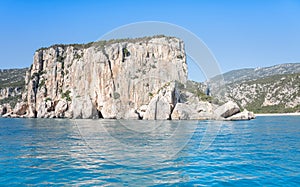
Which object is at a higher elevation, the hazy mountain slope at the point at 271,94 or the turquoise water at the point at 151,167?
the hazy mountain slope at the point at 271,94

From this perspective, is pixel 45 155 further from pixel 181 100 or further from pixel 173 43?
pixel 173 43

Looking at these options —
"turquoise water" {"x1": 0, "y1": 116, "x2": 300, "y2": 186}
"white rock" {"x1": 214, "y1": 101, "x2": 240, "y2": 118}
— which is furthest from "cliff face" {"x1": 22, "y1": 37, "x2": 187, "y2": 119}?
"turquoise water" {"x1": 0, "y1": 116, "x2": 300, "y2": 186}

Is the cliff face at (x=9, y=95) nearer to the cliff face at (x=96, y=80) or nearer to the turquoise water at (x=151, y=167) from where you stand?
the cliff face at (x=96, y=80)

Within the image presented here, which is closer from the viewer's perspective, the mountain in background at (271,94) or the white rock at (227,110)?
the white rock at (227,110)

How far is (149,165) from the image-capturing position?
13156 millimetres

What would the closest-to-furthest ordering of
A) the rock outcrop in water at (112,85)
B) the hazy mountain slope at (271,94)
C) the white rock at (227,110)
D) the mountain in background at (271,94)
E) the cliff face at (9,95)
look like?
the white rock at (227,110), the rock outcrop in water at (112,85), the cliff face at (9,95), the mountain in background at (271,94), the hazy mountain slope at (271,94)

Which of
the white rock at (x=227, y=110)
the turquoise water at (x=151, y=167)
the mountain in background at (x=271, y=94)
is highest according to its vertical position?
the mountain in background at (x=271, y=94)

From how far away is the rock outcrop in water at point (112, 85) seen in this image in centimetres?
6438

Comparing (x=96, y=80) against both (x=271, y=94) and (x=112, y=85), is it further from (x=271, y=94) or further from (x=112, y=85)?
(x=271, y=94)

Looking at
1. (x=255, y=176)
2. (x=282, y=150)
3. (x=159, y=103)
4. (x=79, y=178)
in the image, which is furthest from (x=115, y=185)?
(x=159, y=103)

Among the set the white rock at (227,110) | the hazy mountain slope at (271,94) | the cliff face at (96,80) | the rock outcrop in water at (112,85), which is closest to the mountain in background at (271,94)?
the hazy mountain slope at (271,94)

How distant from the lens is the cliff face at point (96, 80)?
73.8 metres

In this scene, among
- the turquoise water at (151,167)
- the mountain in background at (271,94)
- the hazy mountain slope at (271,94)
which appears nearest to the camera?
the turquoise water at (151,167)

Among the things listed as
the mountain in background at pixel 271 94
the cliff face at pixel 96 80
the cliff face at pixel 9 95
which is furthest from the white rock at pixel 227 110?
the cliff face at pixel 9 95
